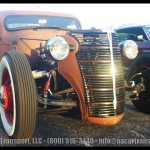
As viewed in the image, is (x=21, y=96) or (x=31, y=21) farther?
(x=31, y=21)

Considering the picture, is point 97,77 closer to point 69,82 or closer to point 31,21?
point 69,82

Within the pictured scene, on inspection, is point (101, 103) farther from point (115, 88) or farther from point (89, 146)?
point (89, 146)

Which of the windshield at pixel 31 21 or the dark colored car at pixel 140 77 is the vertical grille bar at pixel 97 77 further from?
the windshield at pixel 31 21

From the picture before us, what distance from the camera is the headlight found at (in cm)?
332

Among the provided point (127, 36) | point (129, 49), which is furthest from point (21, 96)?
point (127, 36)

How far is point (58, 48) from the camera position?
11.0 feet

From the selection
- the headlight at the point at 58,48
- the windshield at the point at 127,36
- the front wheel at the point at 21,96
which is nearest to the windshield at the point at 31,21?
the windshield at the point at 127,36

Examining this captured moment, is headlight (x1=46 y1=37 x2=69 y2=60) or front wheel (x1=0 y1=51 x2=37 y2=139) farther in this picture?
headlight (x1=46 y1=37 x2=69 y2=60)

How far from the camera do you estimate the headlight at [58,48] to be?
3.32 meters

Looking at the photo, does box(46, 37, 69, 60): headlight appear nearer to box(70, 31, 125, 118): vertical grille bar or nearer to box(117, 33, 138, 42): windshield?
box(70, 31, 125, 118): vertical grille bar

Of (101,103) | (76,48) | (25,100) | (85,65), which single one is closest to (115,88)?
(101,103)

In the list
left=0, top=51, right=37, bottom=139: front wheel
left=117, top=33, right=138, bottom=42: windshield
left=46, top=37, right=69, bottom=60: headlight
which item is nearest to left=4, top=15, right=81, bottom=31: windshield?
left=117, top=33, right=138, bottom=42: windshield

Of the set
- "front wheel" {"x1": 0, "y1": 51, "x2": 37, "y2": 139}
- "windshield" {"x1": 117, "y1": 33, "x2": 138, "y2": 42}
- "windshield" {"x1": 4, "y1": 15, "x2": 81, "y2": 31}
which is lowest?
"front wheel" {"x1": 0, "y1": 51, "x2": 37, "y2": 139}

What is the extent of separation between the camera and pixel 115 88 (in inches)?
139
